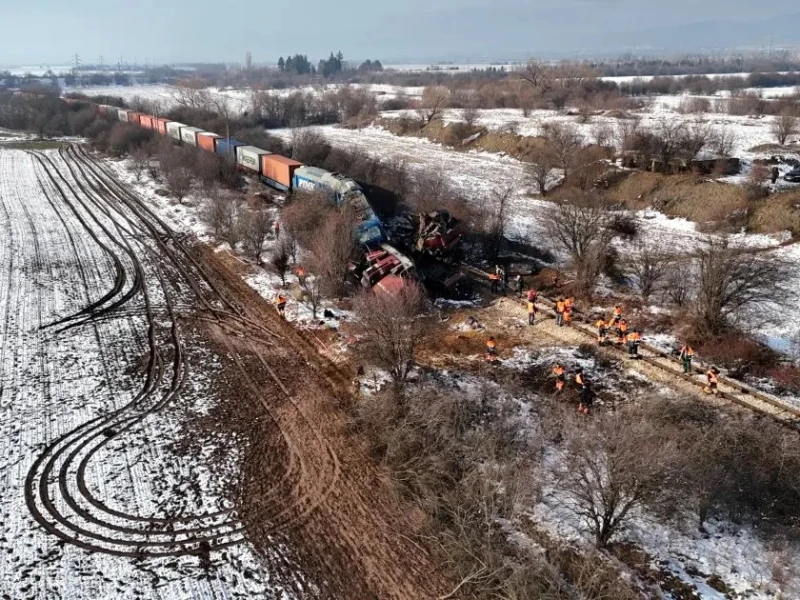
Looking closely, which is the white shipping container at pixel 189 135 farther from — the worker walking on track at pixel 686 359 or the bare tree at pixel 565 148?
the worker walking on track at pixel 686 359

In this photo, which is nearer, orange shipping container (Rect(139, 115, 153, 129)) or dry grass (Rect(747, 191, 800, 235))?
dry grass (Rect(747, 191, 800, 235))

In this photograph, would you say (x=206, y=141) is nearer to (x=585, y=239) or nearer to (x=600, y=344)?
(x=585, y=239)

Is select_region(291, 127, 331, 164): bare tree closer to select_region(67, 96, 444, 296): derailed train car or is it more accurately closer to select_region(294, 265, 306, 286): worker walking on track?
select_region(67, 96, 444, 296): derailed train car

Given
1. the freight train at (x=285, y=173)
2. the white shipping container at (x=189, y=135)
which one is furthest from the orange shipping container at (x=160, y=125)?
the white shipping container at (x=189, y=135)

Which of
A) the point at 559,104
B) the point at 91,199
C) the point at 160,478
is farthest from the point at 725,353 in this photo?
the point at 559,104

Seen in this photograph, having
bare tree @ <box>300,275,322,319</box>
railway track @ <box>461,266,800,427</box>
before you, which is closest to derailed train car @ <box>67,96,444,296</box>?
bare tree @ <box>300,275,322,319</box>

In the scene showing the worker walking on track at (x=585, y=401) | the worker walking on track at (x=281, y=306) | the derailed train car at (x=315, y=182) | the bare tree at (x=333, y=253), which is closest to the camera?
the worker walking on track at (x=585, y=401)
